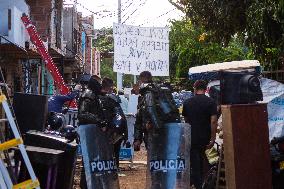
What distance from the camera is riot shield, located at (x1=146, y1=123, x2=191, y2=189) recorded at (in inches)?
280

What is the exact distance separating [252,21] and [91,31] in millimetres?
45178

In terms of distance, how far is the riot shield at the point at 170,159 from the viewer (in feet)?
23.3

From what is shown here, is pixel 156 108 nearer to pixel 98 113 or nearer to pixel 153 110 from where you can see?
pixel 153 110

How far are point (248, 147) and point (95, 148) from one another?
202cm

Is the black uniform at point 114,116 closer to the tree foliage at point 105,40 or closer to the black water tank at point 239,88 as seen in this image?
the black water tank at point 239,88

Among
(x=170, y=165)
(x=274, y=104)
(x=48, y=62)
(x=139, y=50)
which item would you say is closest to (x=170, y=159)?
(x=170, y=165)

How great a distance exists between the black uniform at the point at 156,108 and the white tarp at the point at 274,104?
7.36ft

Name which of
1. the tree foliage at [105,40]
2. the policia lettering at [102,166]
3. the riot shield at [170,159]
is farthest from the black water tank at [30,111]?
the tree foliage at [105,40]

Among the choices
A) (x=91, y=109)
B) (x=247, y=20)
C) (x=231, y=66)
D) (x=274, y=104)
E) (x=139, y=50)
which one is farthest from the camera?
(x=139, y=50)

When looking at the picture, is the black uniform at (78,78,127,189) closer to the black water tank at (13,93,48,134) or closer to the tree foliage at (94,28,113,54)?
the black water tank at (13,93,48,134)

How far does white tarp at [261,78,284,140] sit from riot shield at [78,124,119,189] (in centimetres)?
297

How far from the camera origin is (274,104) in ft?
29.6

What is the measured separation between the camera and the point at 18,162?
6188mm

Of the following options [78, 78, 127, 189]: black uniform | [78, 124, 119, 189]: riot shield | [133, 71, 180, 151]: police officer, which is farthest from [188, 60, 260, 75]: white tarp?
[78, 124, 119, 189]: riot shield
